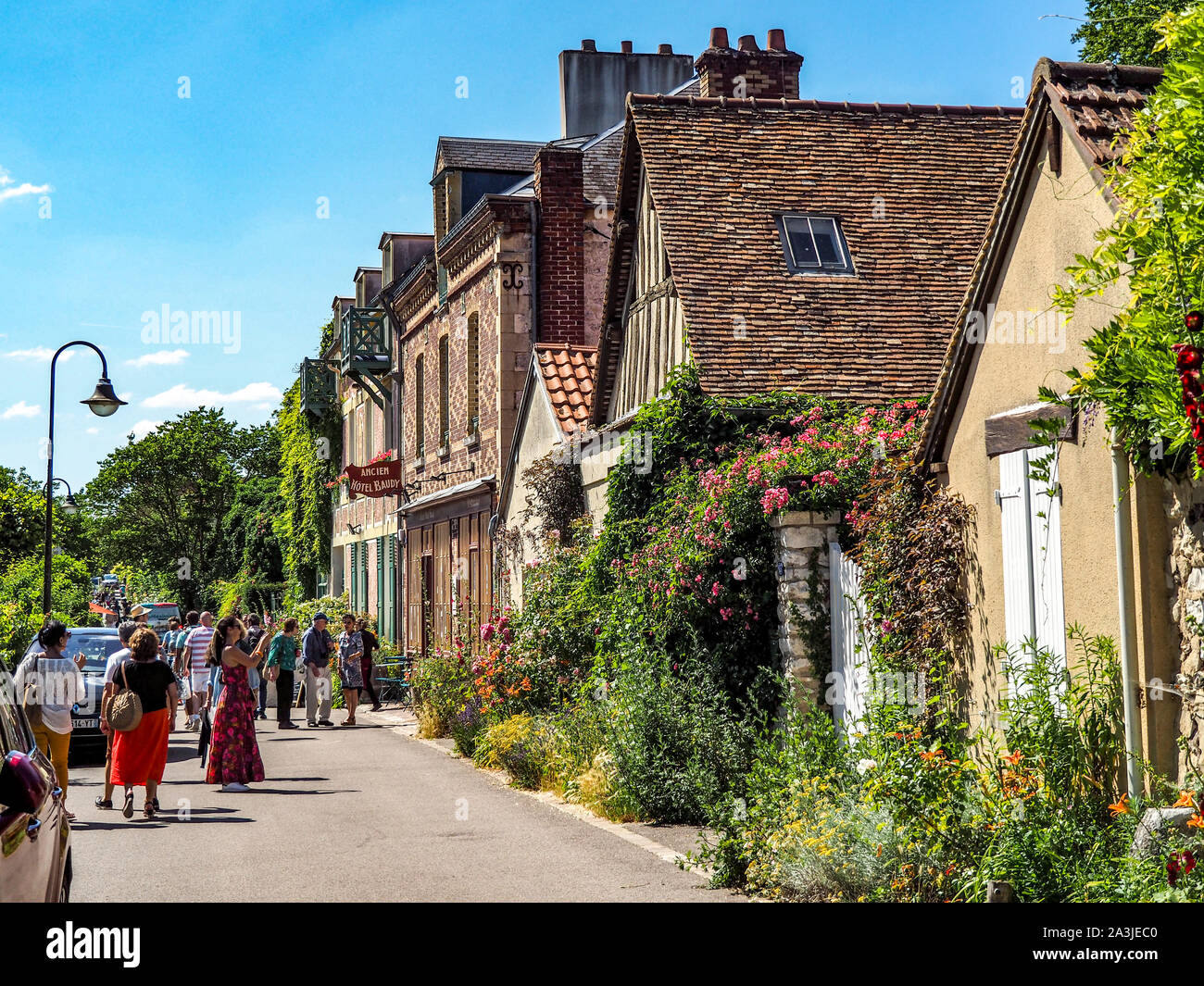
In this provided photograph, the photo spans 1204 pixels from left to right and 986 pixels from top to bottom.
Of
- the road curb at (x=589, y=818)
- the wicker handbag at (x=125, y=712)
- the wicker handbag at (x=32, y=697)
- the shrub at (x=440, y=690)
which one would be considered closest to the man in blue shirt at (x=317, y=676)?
the shrub at (x=440, y=690)

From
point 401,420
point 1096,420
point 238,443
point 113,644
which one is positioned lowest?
point 113,644

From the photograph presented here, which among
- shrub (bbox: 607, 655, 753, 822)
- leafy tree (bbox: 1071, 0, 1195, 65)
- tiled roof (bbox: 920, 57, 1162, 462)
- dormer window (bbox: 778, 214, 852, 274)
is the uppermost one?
leafy tree (bbox: 1071, 0, 1195, 65)

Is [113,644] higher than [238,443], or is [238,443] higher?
[238,443]

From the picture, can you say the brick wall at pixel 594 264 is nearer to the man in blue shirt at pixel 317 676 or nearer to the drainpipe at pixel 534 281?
the drainpipe at pixel 534 281

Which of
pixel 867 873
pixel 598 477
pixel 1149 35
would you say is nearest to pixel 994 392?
pixel 867 873

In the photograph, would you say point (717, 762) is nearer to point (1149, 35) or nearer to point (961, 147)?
point (961, 147)

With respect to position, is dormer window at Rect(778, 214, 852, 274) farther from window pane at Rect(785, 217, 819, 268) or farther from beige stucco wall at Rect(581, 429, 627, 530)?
beige stucco wall at Rect(581, 429, 627, 530)

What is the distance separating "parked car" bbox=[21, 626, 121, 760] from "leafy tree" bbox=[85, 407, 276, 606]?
47880mm

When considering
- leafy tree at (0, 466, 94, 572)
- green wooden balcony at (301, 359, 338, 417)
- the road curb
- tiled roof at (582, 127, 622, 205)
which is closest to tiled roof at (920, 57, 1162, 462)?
the road curb

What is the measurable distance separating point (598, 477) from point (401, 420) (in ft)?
46.0

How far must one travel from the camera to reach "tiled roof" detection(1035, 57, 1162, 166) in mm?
7613

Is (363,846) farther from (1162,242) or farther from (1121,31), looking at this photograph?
(1121,31)

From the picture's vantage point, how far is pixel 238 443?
215ft
